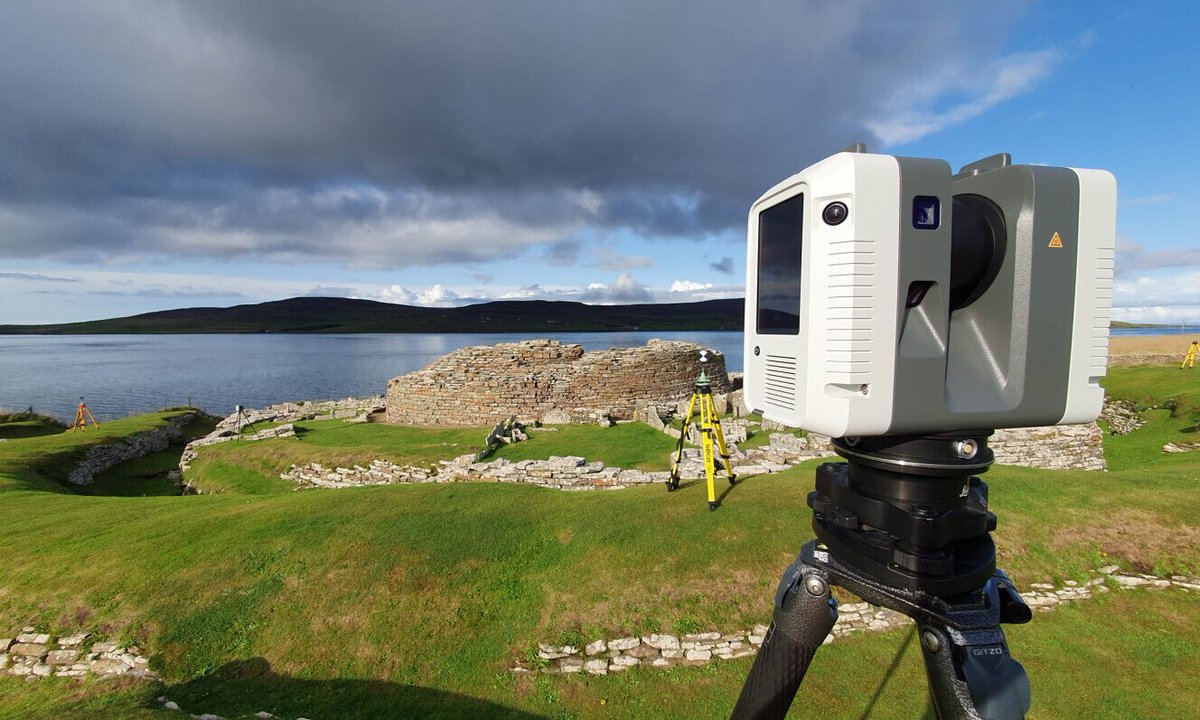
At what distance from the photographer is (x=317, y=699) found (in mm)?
4816

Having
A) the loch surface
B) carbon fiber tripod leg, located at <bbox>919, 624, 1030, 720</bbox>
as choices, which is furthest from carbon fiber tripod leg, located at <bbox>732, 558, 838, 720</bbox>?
the loch surface

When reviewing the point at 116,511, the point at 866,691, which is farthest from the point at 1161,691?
the point at 116,511

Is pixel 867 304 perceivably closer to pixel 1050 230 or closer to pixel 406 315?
pixel 1050 230

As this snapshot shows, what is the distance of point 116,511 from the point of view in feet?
27.5

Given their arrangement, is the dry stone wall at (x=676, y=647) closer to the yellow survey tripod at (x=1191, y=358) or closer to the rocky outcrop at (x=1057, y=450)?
the rocky outcrop at (x=1057, y=450)

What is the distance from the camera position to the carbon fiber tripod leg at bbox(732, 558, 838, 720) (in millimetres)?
1795

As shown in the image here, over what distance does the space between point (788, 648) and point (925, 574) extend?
58 centimetres

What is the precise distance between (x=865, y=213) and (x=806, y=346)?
17.3 inches

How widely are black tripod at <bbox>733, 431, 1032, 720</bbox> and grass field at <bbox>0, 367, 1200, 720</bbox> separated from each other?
11.9 feet

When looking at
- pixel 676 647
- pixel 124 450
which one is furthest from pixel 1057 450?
pixel 124 450

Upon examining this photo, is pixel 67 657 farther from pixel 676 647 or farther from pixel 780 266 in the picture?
pixel 780 266

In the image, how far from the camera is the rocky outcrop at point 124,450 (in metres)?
15.1

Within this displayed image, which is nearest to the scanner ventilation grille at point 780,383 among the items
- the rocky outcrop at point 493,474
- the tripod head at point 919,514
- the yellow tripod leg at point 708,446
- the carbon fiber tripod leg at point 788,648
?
the tripod head at point 919,514

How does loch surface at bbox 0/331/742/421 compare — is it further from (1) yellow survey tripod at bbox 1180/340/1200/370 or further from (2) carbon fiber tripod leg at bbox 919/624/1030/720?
(2) carbon fiber tripod leg at bbox 919/624/1030/720
